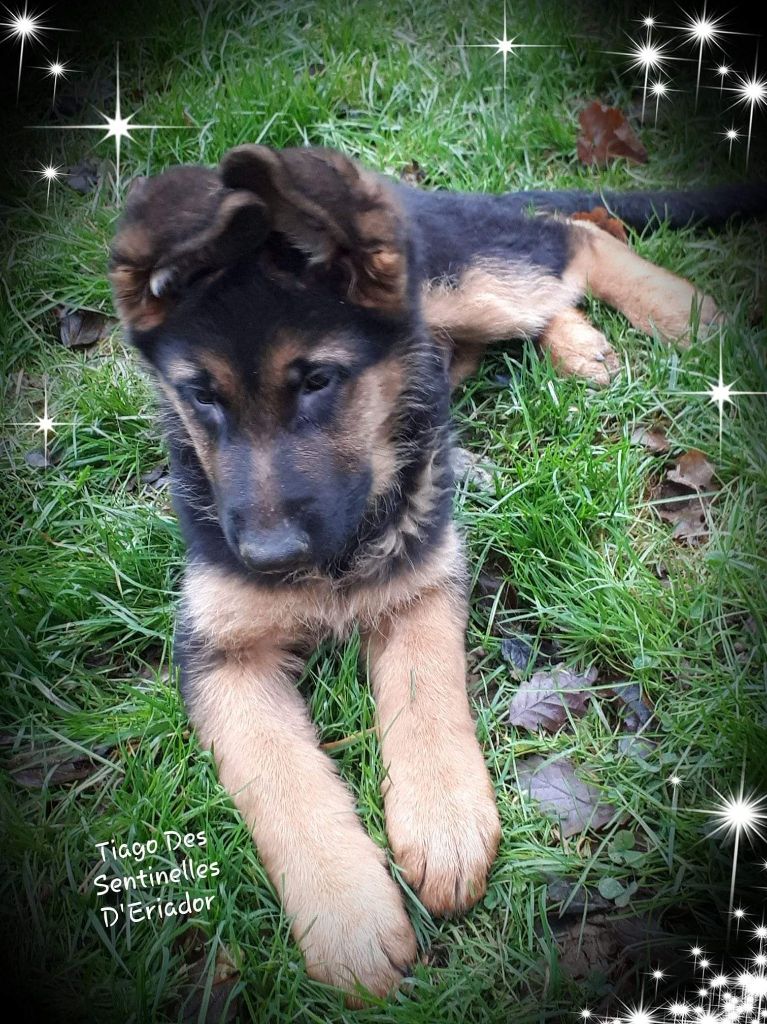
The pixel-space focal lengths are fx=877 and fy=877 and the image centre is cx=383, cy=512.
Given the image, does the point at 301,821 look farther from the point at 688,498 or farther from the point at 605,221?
the point at 605,221

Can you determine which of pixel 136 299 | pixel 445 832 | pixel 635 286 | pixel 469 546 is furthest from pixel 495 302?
pixel 445 832

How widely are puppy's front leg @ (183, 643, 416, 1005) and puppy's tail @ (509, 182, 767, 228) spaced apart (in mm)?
2447

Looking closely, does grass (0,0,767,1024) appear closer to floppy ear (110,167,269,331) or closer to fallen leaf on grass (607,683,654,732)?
fallen leaf on grass (607,683,654,732)

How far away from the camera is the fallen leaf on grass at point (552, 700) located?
→ 275 centimetres

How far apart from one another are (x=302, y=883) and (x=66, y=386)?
2514mm

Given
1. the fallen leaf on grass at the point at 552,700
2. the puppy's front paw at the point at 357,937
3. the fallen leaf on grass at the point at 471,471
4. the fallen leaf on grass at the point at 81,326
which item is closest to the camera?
the puppy's front paw at the point at 357,937

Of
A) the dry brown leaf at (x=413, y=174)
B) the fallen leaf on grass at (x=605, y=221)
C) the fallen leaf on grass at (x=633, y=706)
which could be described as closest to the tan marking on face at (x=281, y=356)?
the fallen leaf on grass at (x=633, y=706)

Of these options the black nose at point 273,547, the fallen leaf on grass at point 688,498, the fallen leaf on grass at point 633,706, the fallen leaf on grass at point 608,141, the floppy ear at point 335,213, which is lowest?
the fallen leaf on grass at point 633,706

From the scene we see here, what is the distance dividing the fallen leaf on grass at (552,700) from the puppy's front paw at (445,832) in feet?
1.01

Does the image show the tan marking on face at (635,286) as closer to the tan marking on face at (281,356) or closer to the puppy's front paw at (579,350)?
the puppy's front paw at (579,350)

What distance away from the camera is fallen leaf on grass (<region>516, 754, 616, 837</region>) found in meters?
2.54

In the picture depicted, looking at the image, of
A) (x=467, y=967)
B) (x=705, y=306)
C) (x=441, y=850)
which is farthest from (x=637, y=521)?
(x=467, y=967)

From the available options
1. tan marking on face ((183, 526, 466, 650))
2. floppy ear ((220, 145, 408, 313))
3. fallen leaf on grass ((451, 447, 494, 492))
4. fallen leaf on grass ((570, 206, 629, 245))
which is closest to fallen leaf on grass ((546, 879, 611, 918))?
tan marking on face ((183, 526, 466, 650))

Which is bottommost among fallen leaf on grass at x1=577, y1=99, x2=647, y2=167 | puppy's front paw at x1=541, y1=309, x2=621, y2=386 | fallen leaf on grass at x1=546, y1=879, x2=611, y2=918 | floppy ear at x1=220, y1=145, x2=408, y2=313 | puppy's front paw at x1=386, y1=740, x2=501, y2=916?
fallen leaf on grass at x1=546, y1=879, x2=611, y2=918
